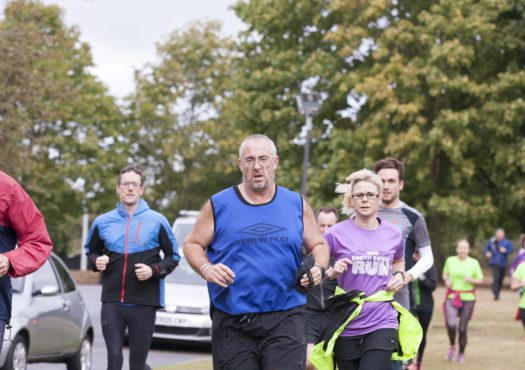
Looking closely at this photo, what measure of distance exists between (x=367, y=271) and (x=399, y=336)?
0.52m

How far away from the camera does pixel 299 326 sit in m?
6.41

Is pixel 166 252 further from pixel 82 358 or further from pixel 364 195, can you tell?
pixel 82 358

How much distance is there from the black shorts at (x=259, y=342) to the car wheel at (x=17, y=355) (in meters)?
5.20

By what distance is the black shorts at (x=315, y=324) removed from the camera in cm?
972

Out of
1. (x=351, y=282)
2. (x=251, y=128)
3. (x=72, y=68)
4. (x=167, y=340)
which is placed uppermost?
(x=72, y=68)

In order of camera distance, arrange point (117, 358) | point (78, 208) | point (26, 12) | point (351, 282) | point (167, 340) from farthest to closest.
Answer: point (78, 208)
point (26, 12)
point (167, 340)
point (117, 358)
point (351, 282)

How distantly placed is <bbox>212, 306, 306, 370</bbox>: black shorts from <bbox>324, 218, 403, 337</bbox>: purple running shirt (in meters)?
1.39

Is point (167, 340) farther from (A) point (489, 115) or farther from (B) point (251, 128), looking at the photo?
(B) point (251, 128)

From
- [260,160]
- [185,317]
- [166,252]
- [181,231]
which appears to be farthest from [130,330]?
[181,231]

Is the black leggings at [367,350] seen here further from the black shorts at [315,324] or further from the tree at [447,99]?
the tree at [447,99]

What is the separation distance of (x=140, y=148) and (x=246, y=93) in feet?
53.3

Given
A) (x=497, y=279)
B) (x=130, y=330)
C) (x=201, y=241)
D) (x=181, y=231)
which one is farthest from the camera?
(x=497, y=279)

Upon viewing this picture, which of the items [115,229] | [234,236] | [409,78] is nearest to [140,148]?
[409,78]

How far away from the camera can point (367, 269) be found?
25.5ft
